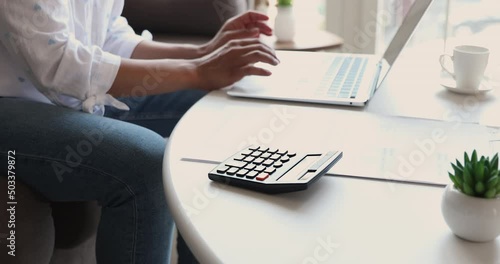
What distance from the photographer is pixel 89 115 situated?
932 millimetres

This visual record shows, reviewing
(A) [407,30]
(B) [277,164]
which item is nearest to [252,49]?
(A) [407,30]

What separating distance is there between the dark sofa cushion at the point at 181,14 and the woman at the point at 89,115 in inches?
29.6

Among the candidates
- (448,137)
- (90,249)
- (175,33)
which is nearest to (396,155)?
(448,137)

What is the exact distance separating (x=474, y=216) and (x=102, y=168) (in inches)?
19.9

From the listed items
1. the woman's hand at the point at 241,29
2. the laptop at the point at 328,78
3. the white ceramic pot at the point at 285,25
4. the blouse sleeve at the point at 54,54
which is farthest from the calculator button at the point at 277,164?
the white ceramic pot at the point at 285,25

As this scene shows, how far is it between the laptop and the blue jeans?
188 millimetres

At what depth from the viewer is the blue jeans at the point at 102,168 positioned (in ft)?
2.86

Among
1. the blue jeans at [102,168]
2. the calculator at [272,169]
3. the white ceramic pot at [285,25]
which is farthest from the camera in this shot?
the white ceramic pot at [285,25]

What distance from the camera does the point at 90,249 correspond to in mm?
1210

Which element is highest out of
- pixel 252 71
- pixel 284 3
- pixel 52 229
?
pixel 252 71

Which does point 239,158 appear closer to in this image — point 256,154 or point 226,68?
point 256,154

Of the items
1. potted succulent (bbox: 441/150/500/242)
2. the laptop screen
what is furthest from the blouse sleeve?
potted succulent (bbox: 441/150/500/242)

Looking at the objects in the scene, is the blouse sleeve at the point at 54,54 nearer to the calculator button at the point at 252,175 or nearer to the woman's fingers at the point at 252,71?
the woman's fingers at the point at 252,71

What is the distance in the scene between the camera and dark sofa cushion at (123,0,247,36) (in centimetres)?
180
